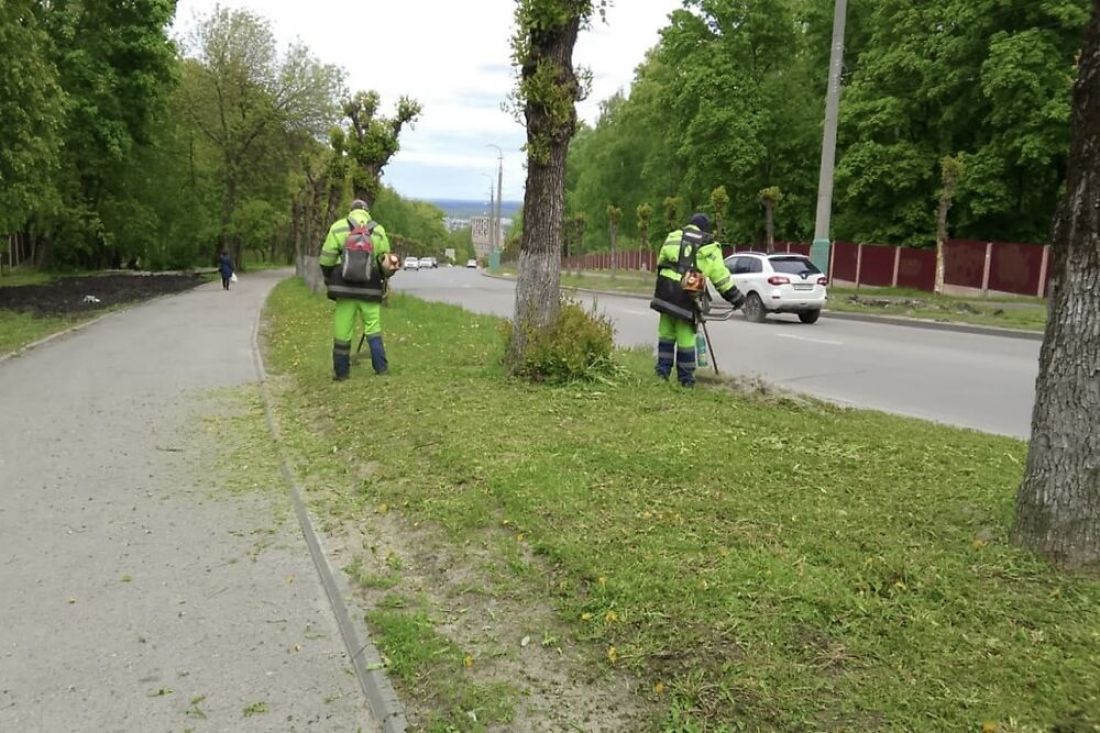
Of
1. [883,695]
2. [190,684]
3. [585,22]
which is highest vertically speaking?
[585,22]

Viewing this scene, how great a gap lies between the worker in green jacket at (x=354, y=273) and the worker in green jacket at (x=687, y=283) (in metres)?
3.11

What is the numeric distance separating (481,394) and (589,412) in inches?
51.5

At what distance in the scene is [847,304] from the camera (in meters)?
22.9

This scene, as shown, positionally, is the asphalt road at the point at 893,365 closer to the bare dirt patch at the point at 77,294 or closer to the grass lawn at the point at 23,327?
the grass lawn at the point at 23,327

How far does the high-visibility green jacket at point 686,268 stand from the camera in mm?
8125

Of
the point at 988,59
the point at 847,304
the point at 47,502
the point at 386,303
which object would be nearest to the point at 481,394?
the point at 47,502

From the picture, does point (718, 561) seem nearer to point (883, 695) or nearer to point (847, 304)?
point (883, 695)

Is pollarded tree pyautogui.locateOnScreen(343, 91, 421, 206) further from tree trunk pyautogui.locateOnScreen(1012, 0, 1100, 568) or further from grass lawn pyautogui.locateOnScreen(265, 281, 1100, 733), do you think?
tree trunk pyautogui.locateOnScreen(1012, 0, 1100, 568)

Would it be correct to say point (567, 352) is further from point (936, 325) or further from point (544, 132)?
point (936, 325)

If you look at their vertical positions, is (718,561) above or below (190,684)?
above

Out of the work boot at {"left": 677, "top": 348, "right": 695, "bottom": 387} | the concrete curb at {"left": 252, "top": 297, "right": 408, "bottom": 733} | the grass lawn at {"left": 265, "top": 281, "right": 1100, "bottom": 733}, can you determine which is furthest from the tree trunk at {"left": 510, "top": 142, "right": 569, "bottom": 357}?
the concrete curb at {"left": 252, "top": 297, "right": 408, "bottom": 733}

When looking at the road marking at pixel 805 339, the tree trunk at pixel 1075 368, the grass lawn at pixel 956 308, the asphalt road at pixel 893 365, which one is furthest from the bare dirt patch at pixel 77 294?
the grass lawn at pixel 956 308

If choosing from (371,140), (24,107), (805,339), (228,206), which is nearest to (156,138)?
(228,206)

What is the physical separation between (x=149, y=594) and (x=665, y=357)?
5731mm
